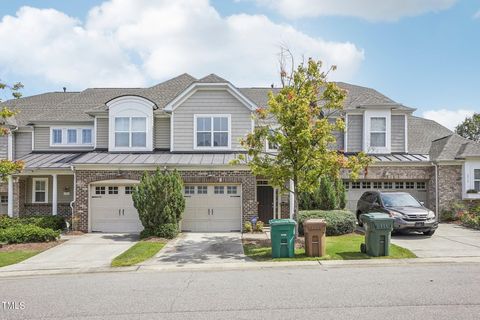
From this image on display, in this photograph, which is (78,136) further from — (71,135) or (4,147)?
(4,147)

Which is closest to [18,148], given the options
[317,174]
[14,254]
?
[14,254]

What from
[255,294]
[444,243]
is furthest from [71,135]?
[444,243]

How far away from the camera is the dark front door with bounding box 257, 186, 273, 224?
18.8 m

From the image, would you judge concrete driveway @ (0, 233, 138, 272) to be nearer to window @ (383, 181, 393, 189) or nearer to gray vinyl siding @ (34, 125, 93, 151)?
gray vinyl siding @ (34, 125, 93, 151)

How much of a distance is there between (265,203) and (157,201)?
5.98 metres

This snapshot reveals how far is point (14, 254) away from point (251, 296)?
9.44m

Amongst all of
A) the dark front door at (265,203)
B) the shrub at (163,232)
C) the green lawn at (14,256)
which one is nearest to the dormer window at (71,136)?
the shrub at (163,232)

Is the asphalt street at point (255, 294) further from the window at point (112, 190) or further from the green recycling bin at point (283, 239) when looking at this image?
the window at point (112, 190)

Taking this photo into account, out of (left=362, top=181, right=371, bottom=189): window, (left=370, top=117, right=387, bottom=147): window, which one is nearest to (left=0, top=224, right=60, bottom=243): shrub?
(left=362, top=181, right=371, bottom=189): window

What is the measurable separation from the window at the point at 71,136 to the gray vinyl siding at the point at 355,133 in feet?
47.8

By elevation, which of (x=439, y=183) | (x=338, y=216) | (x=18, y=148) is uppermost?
(x=18, y=148)

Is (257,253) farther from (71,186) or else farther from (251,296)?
(71,186)

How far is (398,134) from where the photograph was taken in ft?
66.9

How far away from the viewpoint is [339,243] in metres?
13.0
